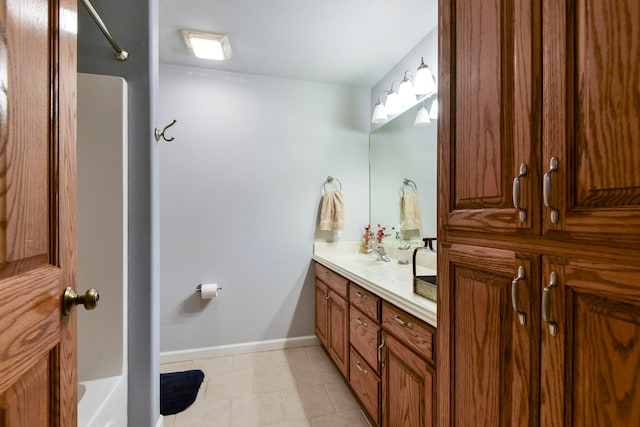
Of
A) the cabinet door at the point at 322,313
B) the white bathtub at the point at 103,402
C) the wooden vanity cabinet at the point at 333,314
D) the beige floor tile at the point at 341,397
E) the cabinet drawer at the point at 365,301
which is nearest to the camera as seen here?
the white bathtub at the point at 103,402

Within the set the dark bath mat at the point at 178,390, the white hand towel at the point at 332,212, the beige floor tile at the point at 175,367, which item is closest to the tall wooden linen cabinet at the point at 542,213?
the dark bath mat at the point at 178,390

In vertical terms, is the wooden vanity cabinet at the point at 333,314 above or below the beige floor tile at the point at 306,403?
above

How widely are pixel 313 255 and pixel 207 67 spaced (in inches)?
74.7

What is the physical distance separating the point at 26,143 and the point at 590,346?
1.13 metres

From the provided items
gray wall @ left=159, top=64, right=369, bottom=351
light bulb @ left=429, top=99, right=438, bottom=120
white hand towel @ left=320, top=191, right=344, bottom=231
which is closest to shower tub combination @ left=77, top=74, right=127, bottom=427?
gray wall @ left=159, top=64, right=369, bottom=351

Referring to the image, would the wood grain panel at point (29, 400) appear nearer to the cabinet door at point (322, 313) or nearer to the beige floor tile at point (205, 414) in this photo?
the beige floor tile at point (205, 414)

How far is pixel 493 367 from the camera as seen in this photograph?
0.74 meters

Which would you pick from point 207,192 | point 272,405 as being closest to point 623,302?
point 272,405

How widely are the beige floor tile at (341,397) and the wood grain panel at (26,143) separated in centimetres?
184

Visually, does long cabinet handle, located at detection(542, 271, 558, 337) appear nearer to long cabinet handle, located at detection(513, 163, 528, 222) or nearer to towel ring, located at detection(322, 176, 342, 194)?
long cabinet handle, located at detection(513, 163, 528, 222)

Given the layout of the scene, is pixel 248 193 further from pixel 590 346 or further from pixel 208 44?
pixel 590 346

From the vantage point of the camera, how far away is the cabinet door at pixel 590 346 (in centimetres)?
50

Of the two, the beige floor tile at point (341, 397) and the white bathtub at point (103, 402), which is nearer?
the white bathtub at point (103, 402)

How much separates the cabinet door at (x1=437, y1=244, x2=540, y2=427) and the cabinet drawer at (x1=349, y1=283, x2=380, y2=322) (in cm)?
55
